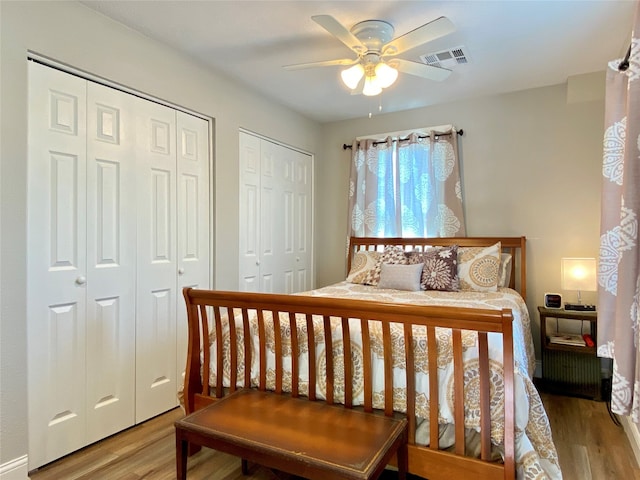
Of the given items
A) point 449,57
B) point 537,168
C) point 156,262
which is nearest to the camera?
point 156,262

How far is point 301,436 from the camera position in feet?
4.86

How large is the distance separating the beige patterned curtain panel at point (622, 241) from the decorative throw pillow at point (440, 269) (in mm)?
1415

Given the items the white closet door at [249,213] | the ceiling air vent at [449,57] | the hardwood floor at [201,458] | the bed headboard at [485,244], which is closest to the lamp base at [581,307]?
the bed headboard at [485,244]

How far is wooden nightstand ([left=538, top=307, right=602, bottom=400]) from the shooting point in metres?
2.89

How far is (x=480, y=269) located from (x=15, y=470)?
10.2 ft

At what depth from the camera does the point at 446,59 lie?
9.07 feet

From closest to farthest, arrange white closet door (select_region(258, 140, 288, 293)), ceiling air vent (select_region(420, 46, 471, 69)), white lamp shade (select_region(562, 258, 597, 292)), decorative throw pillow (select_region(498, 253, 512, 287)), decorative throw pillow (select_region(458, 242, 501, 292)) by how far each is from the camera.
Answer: ceiling air vent (select_region(420, 46, 471, 69)), white lamp shade (select_region(562, 258, 597, 292)), decorative throw pillow (select_region(458, 242, 501, 292)), decorative throw pillow (select_region(498, 253, 512, 287)), white closet door (select_region(258, 140, 288, 293))

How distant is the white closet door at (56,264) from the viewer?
198 centimetres

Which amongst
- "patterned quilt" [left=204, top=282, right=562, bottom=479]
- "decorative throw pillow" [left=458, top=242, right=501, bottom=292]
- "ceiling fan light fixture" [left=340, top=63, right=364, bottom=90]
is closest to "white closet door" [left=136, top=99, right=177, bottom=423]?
"patterned quilt" [left=204, top=282, right=562, bottom=479]

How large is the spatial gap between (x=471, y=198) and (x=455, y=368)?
8.08 feet

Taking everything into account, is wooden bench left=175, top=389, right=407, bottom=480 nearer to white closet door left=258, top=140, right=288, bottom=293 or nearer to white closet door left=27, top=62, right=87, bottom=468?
white closet door left=27, top=62, right=87, bottom=468

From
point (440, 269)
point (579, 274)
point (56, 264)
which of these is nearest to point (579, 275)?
point (579, 274)

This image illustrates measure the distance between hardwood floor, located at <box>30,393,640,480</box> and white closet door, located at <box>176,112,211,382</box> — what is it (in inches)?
22.7

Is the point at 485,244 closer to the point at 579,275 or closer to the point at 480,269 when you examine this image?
the point at 480,269
